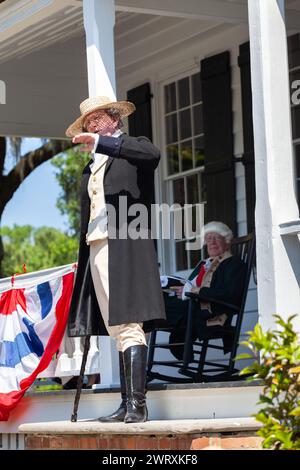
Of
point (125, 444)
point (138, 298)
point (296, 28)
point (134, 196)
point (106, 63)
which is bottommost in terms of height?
point (125, 444)

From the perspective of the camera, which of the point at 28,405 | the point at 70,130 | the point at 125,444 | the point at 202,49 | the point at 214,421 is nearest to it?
the point at 214,421

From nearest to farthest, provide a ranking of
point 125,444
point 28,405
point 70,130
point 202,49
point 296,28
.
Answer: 1. point 125,444
2. point 70,130
3. point 28,405
4. point 296,28
5. point 202,49

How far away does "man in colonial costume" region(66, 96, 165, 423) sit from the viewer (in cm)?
682

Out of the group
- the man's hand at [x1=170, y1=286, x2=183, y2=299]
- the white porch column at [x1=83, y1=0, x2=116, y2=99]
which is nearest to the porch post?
the white porch column at [x1=83, y1=0, x2=116, y2=99]

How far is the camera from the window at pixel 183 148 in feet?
35.6

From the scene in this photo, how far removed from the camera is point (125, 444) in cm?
679

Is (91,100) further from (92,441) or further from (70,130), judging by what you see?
(92,441)

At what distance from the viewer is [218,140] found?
33.8 feet

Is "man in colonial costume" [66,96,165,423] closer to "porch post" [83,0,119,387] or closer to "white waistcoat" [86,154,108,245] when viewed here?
"white waistcoat" [86,154,108,245]

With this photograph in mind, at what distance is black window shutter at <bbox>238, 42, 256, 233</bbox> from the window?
3.12 feet

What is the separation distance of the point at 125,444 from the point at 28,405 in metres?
1.71

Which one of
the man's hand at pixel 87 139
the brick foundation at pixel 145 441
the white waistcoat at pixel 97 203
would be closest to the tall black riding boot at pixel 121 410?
the brick foundation at pixel 145 441

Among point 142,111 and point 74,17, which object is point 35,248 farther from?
point 74,17

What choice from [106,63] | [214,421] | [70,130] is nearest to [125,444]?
[214,421]
